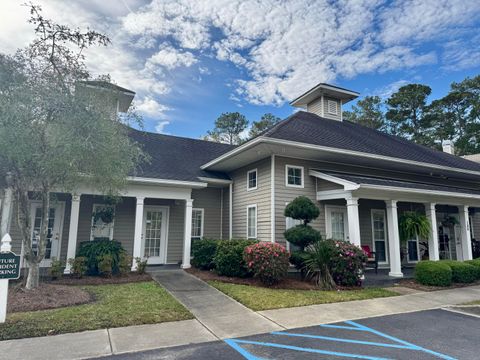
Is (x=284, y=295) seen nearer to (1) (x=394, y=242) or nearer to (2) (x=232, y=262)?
(2) (x=232, y=262)

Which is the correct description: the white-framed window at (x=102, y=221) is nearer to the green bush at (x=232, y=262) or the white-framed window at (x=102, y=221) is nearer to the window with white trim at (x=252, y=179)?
the green bush at (x=232, y=262)

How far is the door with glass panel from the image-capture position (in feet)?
39.5

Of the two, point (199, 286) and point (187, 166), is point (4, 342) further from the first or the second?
point (187, 166)

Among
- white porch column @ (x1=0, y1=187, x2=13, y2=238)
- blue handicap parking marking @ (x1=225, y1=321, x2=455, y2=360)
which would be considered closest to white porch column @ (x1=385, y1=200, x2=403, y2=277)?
blue handicap parking marking @ (x1=225, y1=321, x2=455, y2=360)

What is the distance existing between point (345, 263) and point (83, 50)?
859cm

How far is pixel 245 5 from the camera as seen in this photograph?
981 cm

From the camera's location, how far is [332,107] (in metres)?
15.2

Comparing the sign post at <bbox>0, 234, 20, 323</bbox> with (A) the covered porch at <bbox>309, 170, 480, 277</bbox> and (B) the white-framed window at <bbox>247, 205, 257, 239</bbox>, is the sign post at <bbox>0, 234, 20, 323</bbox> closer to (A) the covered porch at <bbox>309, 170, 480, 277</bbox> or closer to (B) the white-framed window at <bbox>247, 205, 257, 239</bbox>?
(B) the white-framed window at <bbox>247, 205, 257, 239</bbox>

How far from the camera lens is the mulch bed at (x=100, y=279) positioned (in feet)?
26.2

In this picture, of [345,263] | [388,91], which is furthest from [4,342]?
[388,91]

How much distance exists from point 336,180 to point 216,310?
573 centimetres

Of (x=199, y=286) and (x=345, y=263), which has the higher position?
(x=345, y=263)

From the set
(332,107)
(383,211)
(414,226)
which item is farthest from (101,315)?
(332,107)

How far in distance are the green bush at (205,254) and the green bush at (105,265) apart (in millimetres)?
2892
